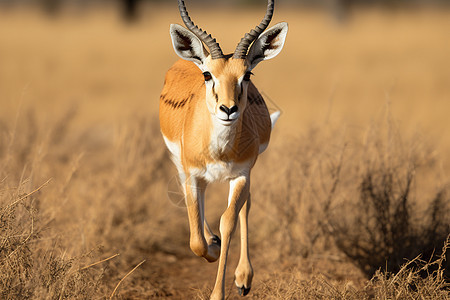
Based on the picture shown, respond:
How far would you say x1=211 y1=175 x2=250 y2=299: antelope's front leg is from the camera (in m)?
4.79

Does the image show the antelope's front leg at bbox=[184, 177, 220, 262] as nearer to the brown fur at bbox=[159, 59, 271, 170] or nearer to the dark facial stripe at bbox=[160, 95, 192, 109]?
the brown fur at bbox=[159, 59, 271, 170]

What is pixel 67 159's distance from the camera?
10664 mm

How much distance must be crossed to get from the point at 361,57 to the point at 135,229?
49.7 feet

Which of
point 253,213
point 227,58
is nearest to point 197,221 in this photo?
point 227,58

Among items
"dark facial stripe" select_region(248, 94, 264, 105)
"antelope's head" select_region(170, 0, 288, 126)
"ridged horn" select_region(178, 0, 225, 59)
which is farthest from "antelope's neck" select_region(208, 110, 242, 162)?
"dark facial stripe" select_region(248, 94, 264, 105)

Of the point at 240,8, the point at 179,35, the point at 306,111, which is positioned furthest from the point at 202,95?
the point at 240,8

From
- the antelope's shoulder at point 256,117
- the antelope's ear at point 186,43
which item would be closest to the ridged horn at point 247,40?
the antelope's ear at point 186,43

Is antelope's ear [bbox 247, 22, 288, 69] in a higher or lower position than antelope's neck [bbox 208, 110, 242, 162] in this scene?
higher

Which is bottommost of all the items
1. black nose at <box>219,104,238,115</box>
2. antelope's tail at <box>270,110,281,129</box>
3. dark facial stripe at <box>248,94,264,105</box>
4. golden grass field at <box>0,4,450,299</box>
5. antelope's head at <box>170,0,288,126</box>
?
golden grass field at <box>0,4,450,299</box>

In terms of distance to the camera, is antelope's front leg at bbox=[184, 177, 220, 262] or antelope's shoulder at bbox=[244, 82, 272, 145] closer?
antelope's front leg at bbox=[184, 177, 220, 262]

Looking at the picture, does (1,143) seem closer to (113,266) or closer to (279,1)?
(113,266)

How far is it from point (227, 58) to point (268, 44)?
0.49 m

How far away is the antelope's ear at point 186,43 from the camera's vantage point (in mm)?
4937

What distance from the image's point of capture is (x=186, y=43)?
5098 millimetres
